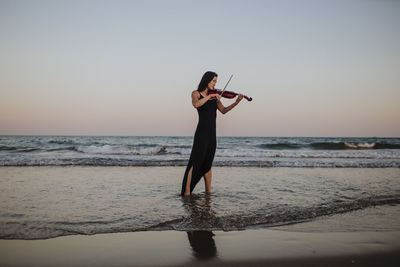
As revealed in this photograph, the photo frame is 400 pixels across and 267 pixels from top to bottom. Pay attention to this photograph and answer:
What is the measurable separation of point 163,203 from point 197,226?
1179 millimetres

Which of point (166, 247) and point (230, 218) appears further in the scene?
point (230, 218)

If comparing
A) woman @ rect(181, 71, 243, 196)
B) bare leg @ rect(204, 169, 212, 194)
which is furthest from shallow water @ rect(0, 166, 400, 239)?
woman @ rect(181, 71, 243, 196)

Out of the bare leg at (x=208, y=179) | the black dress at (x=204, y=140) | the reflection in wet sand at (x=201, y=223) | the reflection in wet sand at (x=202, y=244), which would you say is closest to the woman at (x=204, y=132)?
the black dress at (x=204, y=140)

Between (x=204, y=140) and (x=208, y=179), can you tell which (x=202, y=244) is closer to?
(x=204, y=140)

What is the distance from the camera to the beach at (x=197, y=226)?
234 cm

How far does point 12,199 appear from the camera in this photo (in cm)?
437

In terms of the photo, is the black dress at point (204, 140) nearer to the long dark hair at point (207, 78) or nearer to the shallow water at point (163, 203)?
the long dark hair at point (207, 78)

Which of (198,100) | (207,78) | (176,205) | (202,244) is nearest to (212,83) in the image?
(207,78)

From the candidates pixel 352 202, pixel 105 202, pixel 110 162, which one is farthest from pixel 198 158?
pixel 110 162

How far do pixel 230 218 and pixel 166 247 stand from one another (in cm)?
115

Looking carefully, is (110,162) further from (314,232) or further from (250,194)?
(314,232)

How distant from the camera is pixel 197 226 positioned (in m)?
3.19

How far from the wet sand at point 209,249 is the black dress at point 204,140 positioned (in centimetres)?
174

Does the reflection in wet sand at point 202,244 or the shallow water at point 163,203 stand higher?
the reflection in wet sand at point 202,244
